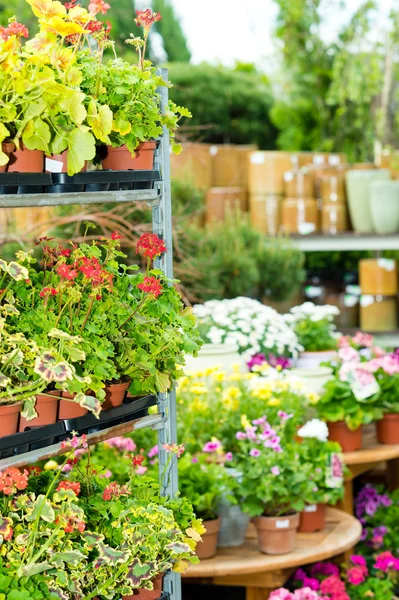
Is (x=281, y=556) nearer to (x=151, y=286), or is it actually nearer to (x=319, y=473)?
(x=319, y=473)

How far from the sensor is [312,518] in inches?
123

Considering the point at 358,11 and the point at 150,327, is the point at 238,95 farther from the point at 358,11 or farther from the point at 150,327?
the point at 150,327

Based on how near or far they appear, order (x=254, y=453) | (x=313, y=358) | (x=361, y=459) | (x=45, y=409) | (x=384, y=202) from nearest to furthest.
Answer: (x=45, y=409)
(x=254, y=453)
(x=361, y=459)
(x=313, y=358)
(x=384, y=202)

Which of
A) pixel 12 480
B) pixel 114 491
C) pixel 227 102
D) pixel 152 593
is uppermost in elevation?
pixel 227 102

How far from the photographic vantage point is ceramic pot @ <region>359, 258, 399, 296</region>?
730cm

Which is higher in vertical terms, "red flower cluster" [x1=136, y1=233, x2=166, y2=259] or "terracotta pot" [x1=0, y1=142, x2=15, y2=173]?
"terracotta pot" [x1=0, y1=142, x2=15, y2=173]

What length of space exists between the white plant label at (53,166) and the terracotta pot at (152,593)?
0.86 meters

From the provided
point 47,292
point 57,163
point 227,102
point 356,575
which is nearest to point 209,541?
point 356,575

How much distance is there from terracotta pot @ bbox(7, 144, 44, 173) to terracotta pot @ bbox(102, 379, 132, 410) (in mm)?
454

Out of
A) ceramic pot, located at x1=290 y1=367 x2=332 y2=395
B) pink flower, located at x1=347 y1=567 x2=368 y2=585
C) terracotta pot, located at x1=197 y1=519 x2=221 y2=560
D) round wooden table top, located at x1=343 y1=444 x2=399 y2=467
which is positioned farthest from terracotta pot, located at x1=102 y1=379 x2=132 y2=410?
ceramic pot, located at x1=290 y1=367 x2=332 y2=395

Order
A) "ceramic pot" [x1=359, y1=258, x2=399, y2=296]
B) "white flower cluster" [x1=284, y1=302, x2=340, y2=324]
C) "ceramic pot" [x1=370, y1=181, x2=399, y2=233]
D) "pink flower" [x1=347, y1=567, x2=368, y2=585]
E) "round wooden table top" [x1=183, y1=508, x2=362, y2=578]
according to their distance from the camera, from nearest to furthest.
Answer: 1. "round wooden table top" [x1=183, y1=508, x2=362, y2=578]
2. "pink flower" [x1=347, y1=567, x2=368, y2=585]
3. "white flower cluster" [x1=284, y1=302, x2=340, y2=324]
4. "ceramic pot" [x1=370, y1=181, x2=399, y2=233]
5. "ceramic pot" [x1=359, y1=258, x2=399, y2=296]

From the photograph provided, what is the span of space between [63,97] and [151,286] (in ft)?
1.36

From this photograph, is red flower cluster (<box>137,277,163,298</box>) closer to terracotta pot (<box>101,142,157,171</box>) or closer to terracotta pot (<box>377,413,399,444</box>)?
terracotta pot (<box>101,142,157,171</box>)

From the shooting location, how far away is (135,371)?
6.49 ft
